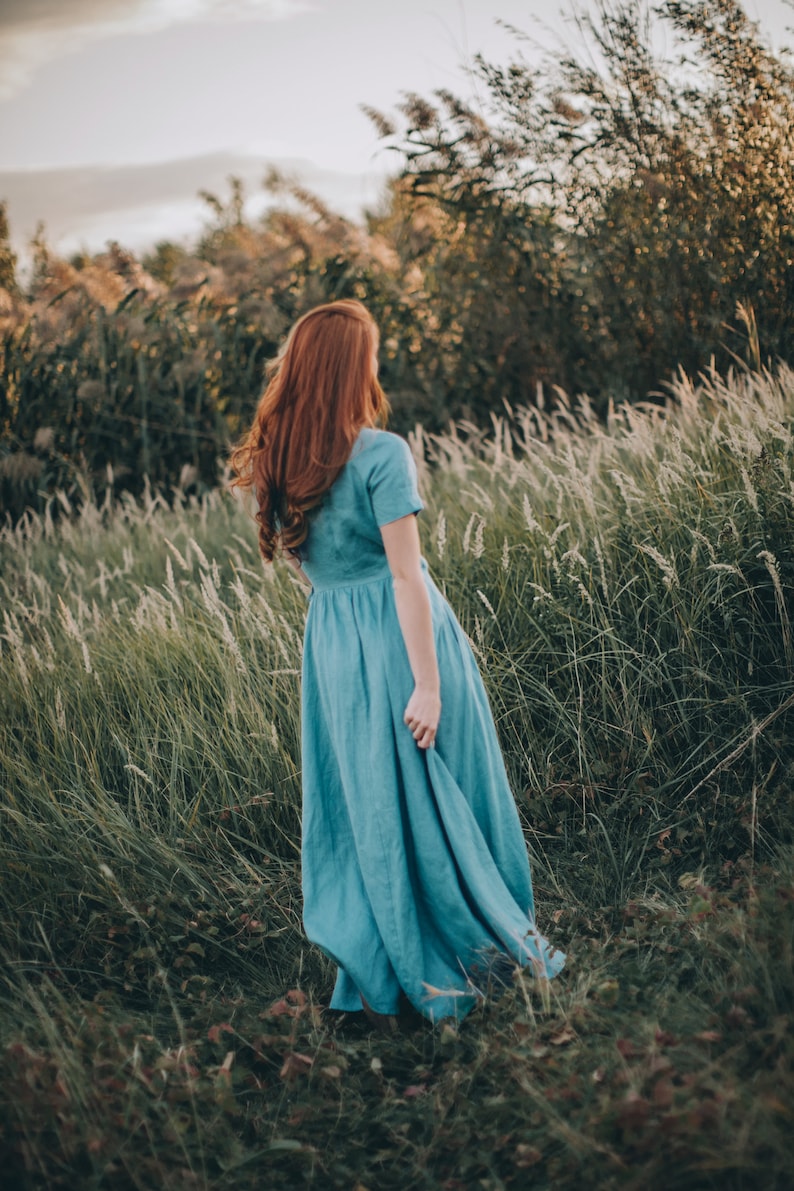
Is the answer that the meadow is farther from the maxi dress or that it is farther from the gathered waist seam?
the gathered waist seam

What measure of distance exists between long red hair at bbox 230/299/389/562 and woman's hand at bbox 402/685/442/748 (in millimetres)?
502

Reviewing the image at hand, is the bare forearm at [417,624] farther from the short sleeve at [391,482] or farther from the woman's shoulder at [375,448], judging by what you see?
the woman's shoulder at [375,448]

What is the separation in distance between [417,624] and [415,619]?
0.01 meters

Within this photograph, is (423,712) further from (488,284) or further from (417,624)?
(488,284)

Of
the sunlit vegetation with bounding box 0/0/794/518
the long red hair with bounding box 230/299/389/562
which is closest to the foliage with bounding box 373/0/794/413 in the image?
the sunlit vegetation with bounding box 0/0/794/518

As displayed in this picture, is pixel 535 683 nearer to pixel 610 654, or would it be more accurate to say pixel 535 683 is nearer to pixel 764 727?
pixel 610 654

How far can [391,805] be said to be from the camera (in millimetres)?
2172

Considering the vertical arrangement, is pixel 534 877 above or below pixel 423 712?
below

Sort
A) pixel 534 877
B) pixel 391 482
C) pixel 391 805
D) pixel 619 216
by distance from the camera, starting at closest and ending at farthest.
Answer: pixel 391 482 < pixel 391 805 < pixel 534 877 < pixel 619 216

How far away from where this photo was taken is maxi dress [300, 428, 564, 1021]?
7.12ft

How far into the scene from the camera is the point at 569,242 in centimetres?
577

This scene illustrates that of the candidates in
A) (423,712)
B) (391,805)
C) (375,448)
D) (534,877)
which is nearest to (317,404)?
(375,448)

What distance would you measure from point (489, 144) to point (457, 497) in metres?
2.95

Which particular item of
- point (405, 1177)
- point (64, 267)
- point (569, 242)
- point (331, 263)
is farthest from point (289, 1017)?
point (64, 267)
